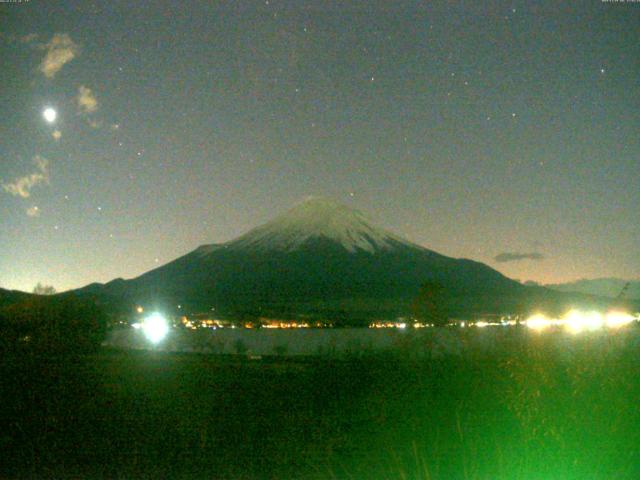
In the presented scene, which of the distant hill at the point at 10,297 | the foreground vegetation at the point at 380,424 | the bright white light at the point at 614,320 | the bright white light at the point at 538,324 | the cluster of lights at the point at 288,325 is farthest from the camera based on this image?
the cluster of lights at the point at 288,325

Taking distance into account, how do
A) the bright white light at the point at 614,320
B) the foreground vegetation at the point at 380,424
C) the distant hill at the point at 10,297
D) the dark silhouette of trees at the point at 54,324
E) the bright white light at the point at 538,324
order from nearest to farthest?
1. the foreground vegetation at the point at 380,424
2. the bright white light at the point at 614,320
3. the bright white light at the point at 538,324
4. the dark silhouette of trees at the point at 54,324
5. the distant hill at the point at 10,297

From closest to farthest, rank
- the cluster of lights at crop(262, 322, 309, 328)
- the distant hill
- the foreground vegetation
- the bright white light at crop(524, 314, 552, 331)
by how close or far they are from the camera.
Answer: the foreground vegetation, the bright white light at crop(524, 314, 552, 331), the distant hill, the cluster of lights at crop(262, 322, 309, 328)

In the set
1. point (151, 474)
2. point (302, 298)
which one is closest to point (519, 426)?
point (151, 474)

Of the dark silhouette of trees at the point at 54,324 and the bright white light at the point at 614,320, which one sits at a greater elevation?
the dark silhouette of trees at the point at 54,324

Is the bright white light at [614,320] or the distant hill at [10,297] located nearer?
the bright white light at [614,320]

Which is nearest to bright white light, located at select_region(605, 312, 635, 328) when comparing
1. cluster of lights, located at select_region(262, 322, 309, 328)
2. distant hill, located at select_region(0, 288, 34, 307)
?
distant hill, located at select_region(0, 288, 34, 307)

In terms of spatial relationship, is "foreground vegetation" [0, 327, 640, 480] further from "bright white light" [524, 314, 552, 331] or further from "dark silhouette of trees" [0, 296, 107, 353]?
"dark silhouette of trees" [0, 296, 107, 353]

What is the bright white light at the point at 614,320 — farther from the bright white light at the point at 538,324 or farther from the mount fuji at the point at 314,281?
the mount fuji at the point at 314,281

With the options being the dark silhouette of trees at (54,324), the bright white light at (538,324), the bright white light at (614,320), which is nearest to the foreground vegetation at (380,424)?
the bright white light at (614,320)
